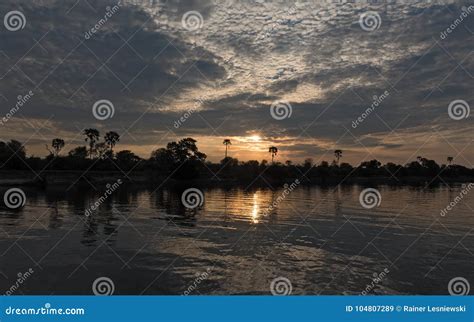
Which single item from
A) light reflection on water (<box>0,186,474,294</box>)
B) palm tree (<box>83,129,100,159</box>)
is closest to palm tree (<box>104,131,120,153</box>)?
palm tree (<box>83,129,100,159</box>)

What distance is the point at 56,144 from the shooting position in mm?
142625

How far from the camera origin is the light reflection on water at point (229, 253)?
56.3 feet

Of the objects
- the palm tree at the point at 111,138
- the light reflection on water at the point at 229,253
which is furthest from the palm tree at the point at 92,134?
the light reflection on water at the point at 229,253

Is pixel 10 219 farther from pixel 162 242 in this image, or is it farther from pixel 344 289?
pixel 344 289

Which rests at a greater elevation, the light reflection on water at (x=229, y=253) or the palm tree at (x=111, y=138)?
the palm tree at (x=111, y=138)

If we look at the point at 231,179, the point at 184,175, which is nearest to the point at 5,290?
the point at 184,175

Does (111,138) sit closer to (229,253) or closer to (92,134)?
(92,134)

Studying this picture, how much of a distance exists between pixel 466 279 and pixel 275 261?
32.7 feet

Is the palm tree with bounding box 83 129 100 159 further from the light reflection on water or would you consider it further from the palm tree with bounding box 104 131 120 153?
the light reflection on water

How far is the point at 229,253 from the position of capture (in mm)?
23141

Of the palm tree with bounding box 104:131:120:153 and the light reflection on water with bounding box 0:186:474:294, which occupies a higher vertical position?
the palm tree with bounding box 104:131:120:153

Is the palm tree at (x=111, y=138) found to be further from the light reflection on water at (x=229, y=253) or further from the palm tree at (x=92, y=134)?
the light reflection on water at (x=229, y=253)

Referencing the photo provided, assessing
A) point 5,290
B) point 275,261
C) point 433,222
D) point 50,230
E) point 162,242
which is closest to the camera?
point 5,290

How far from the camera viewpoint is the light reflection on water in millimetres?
17156
